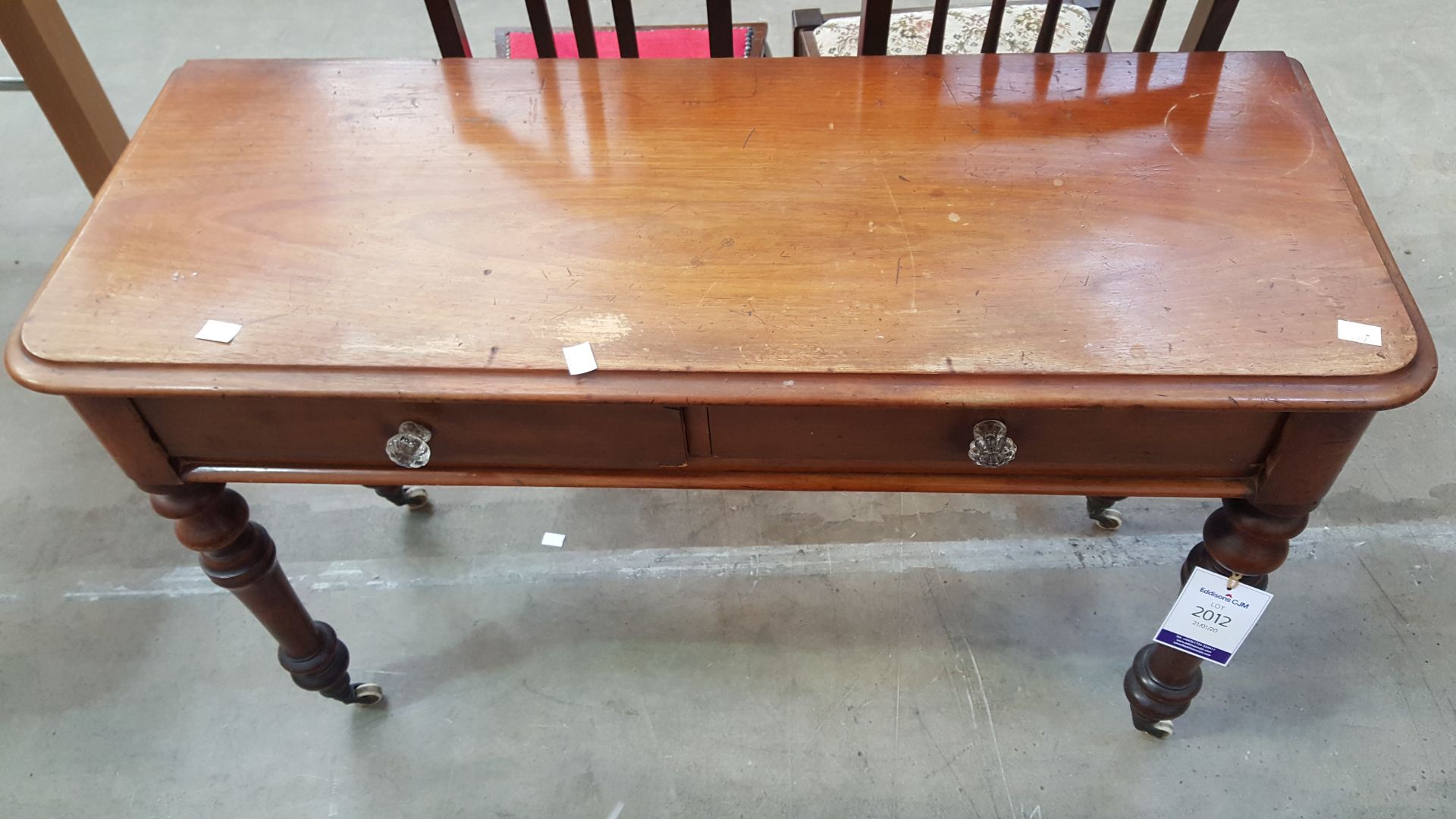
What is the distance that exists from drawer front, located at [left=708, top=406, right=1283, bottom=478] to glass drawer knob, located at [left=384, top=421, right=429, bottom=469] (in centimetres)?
27

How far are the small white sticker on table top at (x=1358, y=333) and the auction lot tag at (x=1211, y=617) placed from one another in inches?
12.1

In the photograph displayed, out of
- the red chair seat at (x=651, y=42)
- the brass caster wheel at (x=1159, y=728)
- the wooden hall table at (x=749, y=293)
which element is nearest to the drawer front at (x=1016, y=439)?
the wooden hall table at (x=749, y=293)

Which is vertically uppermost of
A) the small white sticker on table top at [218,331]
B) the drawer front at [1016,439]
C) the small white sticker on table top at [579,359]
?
the small white sticker on table top at [218,331]

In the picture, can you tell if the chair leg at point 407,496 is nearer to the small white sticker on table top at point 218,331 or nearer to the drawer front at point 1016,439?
the small white sticker on table top at point 218,331

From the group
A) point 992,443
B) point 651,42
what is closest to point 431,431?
point 992,443

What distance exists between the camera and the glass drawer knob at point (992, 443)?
2.76ft

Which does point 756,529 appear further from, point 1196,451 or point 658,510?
point 1196,451

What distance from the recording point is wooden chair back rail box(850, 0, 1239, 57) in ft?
3.97

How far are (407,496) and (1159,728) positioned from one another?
3.88 feet

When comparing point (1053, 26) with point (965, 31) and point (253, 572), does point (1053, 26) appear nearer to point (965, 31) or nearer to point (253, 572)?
point (965, 31)

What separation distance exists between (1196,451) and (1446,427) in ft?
3.64

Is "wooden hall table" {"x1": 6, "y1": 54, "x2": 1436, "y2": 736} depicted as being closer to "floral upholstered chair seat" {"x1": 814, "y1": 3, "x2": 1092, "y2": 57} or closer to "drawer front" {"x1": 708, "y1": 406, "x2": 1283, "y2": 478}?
"drawer front" {"x1": 708, "y1": 406, "x2": 1283, "y2": 478}

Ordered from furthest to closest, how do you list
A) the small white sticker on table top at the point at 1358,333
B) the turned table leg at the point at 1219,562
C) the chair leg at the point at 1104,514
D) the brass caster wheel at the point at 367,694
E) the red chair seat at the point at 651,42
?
1. the red chair seat at the point at 651,42
2. the chair leg at the point at 1104,514
3. the brass caster wheel at the point at 367,694
4. the turned table leg at the point at 1219,562
5. the small white sticker on table top at the point at 1358,333

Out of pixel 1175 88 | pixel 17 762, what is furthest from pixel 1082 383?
pixel 17 762
